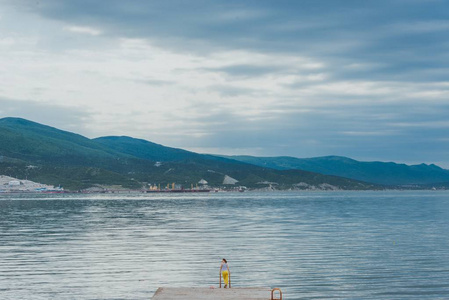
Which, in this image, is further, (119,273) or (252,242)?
(252,242)

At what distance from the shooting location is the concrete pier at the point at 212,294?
37750 millimetres

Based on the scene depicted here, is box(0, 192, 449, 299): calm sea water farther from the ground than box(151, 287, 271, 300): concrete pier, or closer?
closer

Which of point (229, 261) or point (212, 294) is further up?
point (212, 294)

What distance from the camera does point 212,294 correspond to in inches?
1532

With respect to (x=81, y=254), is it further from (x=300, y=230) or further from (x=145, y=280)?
(x=300, y=230)

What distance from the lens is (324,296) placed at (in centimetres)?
4675

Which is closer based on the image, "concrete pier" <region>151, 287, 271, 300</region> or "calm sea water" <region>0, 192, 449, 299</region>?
"concrete pier" <region>151, 287, 271, 300</region>

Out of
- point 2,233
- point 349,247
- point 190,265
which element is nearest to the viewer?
point 190,265

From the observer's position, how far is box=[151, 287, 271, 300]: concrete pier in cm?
3775

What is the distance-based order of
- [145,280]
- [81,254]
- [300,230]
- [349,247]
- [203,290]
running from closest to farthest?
[203,290] → [145,280] → [81,254] → [349,247] → [300,230]

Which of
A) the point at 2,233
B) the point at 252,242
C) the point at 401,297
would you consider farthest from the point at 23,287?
the point at 2,233

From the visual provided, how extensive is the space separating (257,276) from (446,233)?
6182cm

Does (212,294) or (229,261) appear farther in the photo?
(229,261)

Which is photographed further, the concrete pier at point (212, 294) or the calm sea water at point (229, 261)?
the calm sea water at point (229, 261)
